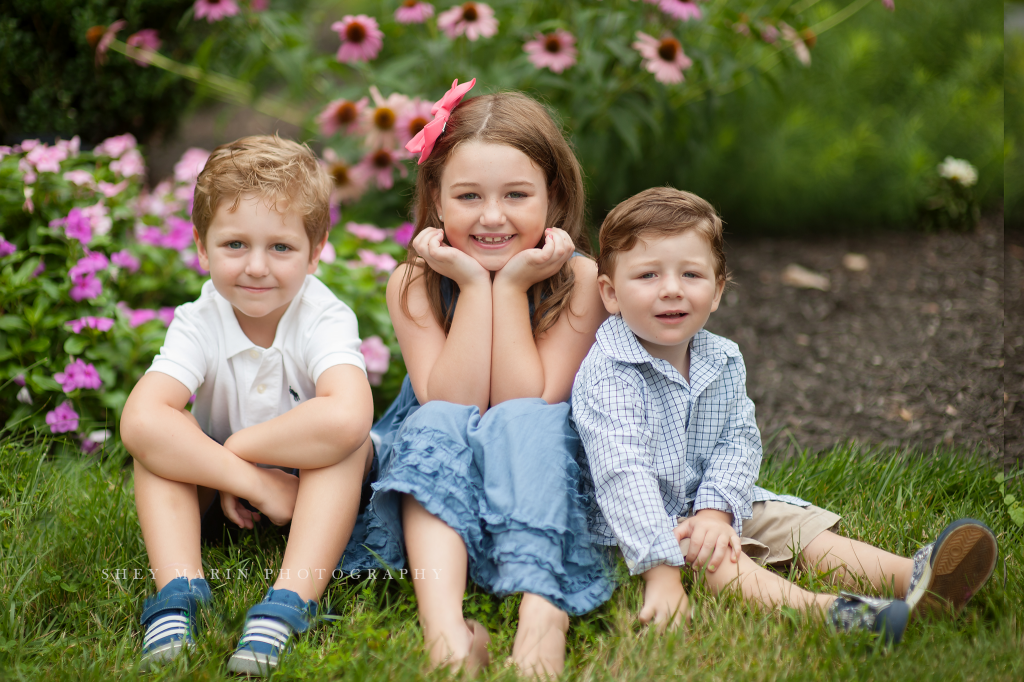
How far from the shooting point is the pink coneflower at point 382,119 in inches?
125

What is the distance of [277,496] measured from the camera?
1.92 metres

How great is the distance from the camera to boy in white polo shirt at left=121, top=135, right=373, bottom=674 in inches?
69.9

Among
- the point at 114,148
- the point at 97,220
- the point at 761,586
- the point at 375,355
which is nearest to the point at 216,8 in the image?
the point at 114,148

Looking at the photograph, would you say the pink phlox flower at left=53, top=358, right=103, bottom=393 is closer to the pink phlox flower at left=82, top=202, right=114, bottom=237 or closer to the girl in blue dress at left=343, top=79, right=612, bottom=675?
the pink phlox flower at left=82, top=202, right=114, bottom=237

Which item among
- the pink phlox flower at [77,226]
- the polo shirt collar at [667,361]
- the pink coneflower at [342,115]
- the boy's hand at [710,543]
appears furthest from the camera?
the pink coneflower at [342,115]

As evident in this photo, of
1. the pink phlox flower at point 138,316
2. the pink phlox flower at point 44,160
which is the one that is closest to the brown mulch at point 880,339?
the pink phlox flower at point 138,316

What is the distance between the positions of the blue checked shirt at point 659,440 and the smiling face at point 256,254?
0.74 metres

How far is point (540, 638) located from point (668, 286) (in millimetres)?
785

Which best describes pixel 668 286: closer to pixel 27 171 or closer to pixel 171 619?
pixel 171 619

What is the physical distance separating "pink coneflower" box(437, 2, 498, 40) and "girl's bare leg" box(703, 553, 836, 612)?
7.20 feet

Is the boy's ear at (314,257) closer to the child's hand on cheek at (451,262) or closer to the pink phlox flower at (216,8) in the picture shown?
the child's hand on cheek at (451,262)

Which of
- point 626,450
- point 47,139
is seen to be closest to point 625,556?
point 626,450

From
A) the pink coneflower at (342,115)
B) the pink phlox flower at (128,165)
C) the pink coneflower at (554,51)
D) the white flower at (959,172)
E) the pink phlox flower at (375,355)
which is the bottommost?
the pink phlox flower at (375,355)

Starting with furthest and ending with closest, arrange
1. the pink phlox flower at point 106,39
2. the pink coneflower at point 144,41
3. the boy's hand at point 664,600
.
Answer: the pink coneflower at point 144,41 < the pink phlox flower at point 106,39 < the boy's hand at point 664,600
